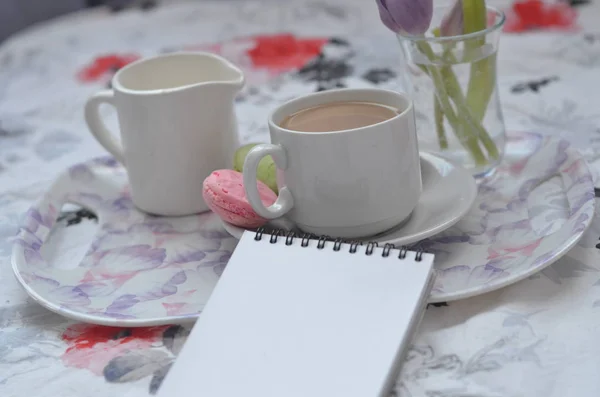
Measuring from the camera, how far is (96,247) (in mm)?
676

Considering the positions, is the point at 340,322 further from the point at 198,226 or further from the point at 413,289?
the point at 198,226

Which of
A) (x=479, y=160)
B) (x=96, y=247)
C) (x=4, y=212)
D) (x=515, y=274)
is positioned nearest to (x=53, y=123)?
(x=4, y=212)

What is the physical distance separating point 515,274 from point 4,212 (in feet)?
1.80

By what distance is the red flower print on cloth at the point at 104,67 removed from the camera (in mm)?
1230

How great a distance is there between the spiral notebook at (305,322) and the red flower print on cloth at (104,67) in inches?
30.6

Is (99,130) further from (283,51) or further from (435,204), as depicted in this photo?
(283,51)

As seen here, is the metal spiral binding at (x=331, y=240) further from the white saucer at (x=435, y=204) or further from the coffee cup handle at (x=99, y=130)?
the coffee cup handle at (x=99, y=130)

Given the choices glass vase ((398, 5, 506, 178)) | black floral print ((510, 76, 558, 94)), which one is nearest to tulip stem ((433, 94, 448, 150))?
glass vase ((398, 5, 506, 178))

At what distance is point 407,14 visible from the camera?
0.62 metres

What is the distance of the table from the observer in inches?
18.9

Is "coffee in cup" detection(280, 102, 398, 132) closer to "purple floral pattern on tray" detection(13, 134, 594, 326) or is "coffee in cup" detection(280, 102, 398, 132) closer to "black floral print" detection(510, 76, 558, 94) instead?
"purple floral pattern on tray" detection(13, 134, 594, 326)

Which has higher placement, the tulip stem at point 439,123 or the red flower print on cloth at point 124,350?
the tulip stem at point 439,123

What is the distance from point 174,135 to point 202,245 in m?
0.11

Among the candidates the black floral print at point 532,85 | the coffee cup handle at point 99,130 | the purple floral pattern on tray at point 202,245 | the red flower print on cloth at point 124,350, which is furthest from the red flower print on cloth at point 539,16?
the red flower print on cloth at point 124,350
